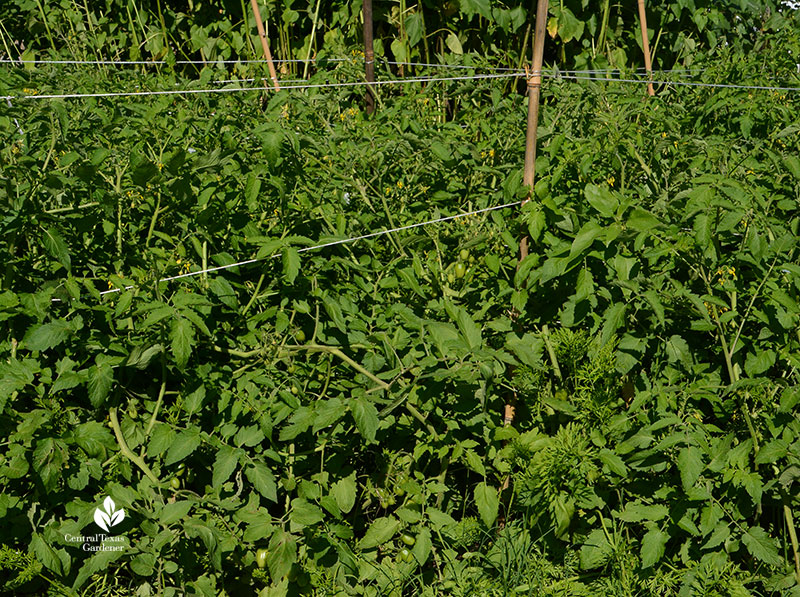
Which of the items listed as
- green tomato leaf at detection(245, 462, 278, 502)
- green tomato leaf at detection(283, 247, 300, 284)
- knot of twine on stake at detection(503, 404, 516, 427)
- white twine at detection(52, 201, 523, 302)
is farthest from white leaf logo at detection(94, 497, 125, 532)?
knot of twine on stake at detection(503, 404, 516, 427)

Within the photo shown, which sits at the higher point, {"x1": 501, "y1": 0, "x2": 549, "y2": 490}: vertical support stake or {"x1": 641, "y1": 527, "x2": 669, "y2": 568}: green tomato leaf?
{"x1": 501, "y1": 0, "x2": 549, "y2": 490}: vertical support stake

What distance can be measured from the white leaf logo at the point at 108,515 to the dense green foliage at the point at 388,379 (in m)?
0.02

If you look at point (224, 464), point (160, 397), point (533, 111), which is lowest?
point (224, 464)

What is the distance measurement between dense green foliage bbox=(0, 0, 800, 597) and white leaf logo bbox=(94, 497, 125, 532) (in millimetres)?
22

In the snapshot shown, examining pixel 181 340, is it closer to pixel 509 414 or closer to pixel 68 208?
pixel 68 208

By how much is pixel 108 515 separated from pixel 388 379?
74cm

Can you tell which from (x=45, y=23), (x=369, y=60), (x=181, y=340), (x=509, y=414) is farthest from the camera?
(x=45, y=23)

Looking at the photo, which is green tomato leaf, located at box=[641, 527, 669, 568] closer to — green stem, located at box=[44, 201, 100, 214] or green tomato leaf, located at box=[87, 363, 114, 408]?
green tomato leaf, located at box=[87, 363, 114, 408]

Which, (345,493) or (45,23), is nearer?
(345,493)

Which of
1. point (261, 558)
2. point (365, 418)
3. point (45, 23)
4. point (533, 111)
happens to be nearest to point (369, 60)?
point (533, 111)

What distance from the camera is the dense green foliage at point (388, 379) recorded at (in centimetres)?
207

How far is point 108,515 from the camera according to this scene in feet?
6.70

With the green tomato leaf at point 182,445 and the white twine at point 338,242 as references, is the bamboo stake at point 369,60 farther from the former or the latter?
the green tomato leaf at point 182,445

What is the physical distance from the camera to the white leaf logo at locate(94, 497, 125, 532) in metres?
2.03
